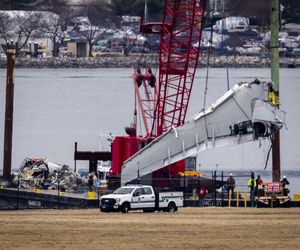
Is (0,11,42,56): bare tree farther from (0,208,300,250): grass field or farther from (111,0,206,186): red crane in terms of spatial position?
(0,208,300,250): grass field

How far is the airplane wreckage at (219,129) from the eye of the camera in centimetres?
5656

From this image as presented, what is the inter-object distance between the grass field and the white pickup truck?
1.31 feet

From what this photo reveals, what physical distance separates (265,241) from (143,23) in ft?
111

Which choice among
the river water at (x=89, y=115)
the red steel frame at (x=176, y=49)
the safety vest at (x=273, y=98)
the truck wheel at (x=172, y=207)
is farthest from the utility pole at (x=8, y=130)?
the truck wheel at (x=172, y=207)

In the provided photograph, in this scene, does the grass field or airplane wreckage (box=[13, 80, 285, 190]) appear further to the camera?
airplane wreckage (box=[13, 80, 285, 190])

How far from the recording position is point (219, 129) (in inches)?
2303

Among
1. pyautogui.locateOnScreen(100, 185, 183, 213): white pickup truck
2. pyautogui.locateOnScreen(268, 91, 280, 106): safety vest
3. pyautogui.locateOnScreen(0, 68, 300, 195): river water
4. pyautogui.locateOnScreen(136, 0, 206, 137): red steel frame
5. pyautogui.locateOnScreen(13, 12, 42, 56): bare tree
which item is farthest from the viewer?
pyautogui.locateOnScreen(13, 12, 42, 56): bare tree

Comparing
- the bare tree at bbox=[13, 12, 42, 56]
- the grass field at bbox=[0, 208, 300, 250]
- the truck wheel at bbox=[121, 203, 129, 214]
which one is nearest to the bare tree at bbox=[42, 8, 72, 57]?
the bare tree at bbox=[13, 12, 42, 56]

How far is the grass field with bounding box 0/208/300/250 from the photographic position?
37406 millimetres

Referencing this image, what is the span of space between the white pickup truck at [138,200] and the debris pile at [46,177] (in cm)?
1023

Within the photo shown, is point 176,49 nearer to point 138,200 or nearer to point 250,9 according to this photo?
point 138,200

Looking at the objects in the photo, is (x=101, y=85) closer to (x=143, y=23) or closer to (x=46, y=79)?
(x=46, y=79)

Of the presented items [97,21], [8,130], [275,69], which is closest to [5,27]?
[97,21]

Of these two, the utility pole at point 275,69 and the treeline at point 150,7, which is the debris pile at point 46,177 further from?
the treeline at point 150,7
